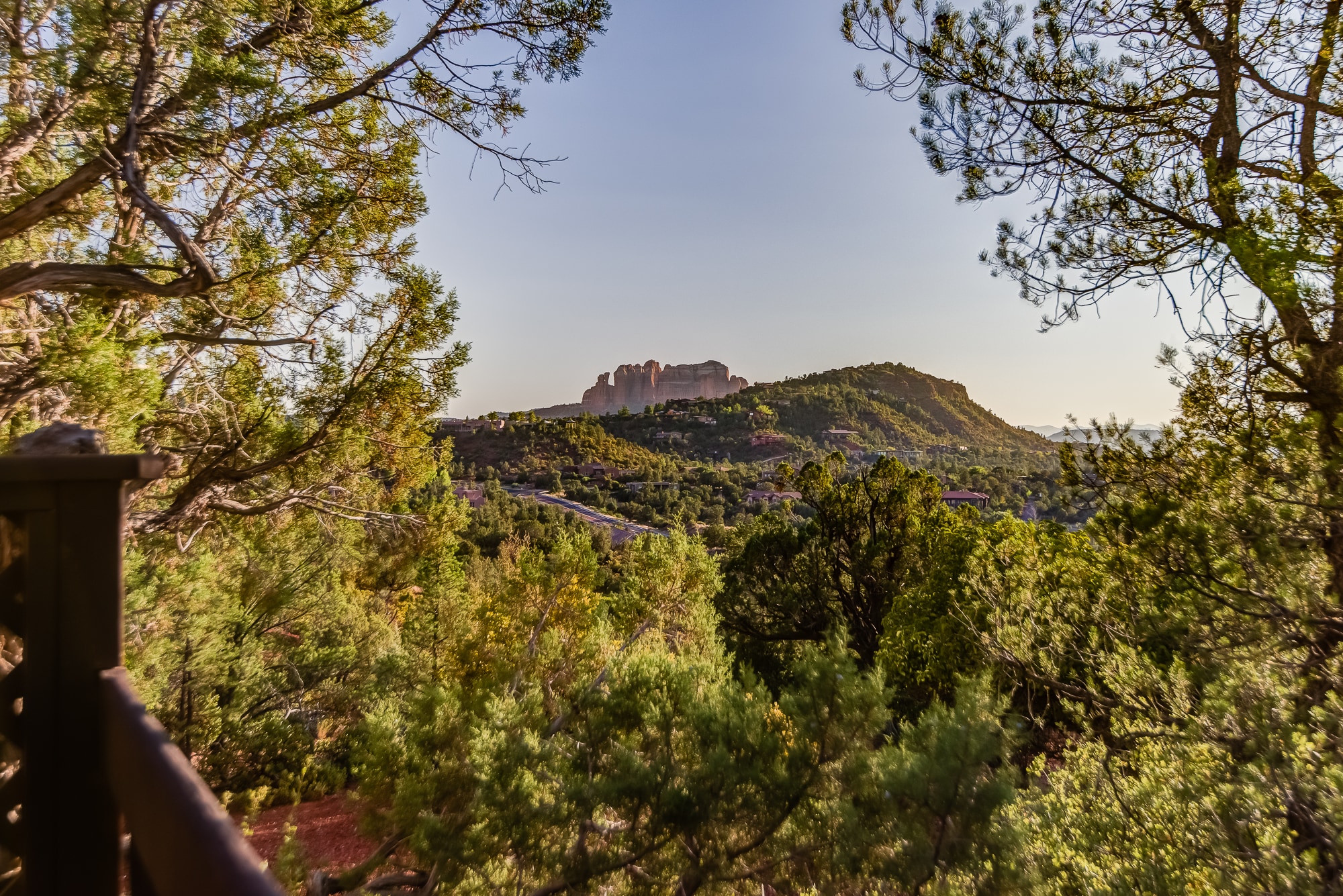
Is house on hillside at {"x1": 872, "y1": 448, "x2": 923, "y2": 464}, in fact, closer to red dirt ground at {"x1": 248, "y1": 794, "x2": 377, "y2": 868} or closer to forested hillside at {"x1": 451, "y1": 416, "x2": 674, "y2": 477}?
forested hillside at {"x1": 451, "y1": 416, "x2": 674, "y2": 477}

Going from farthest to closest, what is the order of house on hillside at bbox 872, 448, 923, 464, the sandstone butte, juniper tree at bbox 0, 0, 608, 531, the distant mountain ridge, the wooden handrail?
the sandstone butte
the distant mountain ridge
house on hillside at bbox 872, 448, 923, 464
juniper tree at bbox 0, 0, 608, 531
the wooden handrail

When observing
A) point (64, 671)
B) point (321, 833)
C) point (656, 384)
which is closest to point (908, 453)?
point (321, 833)

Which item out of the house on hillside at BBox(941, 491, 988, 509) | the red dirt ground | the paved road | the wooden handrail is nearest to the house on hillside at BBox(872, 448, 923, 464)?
the house on hillside at BBox(941, 491, 988, 509)

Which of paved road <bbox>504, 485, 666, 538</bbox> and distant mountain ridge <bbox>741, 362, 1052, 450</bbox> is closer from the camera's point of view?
paved road <bbox>504, 485, 666, 538</bbox>

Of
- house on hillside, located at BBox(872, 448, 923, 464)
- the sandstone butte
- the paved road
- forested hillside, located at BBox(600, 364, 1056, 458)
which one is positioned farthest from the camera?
the sandstone butte

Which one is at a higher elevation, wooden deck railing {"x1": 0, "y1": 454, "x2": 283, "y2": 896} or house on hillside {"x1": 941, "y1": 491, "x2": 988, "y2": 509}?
wooden deck railing {"x1": 0, "y1": 454, "x2": 283, "y2": 896}

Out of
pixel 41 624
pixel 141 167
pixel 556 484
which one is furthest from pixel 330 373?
pixel 556 484

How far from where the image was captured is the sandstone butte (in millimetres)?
74562

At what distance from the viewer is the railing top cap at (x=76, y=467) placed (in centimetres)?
90

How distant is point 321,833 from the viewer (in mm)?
7215

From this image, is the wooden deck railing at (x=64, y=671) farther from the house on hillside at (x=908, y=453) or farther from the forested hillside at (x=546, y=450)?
the forested hillside at (x=546, y=450)

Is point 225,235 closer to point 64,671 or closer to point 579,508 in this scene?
point 64,671

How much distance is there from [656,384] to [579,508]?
171 ft

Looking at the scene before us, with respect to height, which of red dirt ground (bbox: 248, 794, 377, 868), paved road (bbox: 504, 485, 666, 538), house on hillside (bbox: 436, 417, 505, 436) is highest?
house on hillside (bbox: 436, 417, 505, 436)
